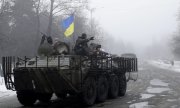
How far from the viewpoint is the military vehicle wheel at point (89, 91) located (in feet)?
46.2

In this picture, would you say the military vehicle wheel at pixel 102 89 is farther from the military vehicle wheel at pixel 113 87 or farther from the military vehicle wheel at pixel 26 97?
the military vehicle wheel at pixel 26 97

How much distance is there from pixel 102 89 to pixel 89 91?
60.9 inches

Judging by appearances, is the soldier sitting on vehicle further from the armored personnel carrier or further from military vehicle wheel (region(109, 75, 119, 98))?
military vehicle wheel (region(109, 75, 119, 98))

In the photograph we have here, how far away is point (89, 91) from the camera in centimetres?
1447

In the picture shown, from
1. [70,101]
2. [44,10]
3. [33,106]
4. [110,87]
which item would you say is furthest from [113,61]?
[44,10]

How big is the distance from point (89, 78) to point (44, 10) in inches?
1191

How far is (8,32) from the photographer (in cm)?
4566

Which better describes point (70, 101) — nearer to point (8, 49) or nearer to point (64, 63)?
point (64, 63)

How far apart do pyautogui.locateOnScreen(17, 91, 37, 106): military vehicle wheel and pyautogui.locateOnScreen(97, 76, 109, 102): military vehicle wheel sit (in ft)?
7.70

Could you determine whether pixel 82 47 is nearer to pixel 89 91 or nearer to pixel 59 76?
pixel 89 91

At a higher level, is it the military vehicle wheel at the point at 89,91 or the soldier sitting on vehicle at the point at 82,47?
the soldier sitting on vehicle at the point at 82,47

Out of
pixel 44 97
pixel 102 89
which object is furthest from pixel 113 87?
pixel 44 97

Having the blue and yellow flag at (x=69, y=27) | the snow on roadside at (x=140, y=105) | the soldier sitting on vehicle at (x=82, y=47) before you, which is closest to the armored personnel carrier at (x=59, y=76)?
the soldier sitting on vehicle at (x=82, y=47)

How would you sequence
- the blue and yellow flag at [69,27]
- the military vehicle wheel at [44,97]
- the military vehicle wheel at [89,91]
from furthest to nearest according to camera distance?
the blue and yellow flag at [69,27] → the military vehicle wheel at [44,97] → the military vehicle wheel at [89,91]
